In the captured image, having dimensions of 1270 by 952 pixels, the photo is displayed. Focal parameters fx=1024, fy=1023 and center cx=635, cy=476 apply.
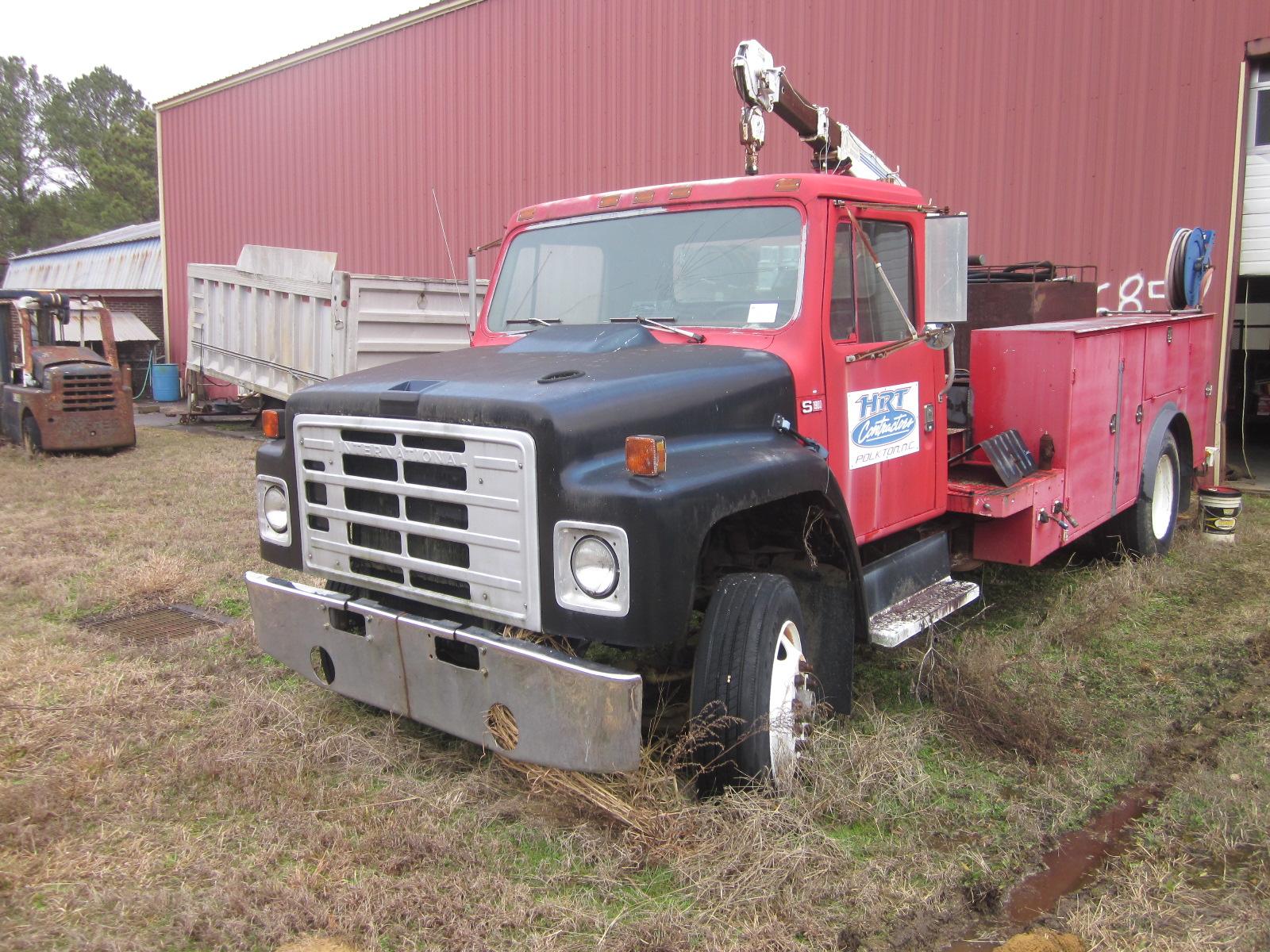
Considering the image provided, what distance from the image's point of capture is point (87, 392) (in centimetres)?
1236

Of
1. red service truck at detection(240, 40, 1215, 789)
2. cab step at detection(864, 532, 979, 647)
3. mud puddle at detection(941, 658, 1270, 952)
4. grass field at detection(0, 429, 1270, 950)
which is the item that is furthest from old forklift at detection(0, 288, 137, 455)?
mud puddle at detection(941, 658, 1270, 952)

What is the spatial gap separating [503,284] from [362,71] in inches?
563

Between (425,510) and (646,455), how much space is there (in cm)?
88

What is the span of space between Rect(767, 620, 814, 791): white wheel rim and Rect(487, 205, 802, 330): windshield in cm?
126

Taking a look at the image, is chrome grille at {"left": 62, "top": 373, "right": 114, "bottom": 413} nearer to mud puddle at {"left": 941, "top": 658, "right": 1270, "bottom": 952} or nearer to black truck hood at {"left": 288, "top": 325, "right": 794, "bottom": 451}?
black truck hood at {"left": 288, "top": 325, "right": 794, "bottom": 451}

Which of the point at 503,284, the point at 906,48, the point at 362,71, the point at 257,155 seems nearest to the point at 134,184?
the point at 257,155

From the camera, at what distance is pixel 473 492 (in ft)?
10.8

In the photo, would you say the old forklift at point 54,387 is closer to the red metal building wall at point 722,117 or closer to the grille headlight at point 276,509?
the red metal building wall at point 722,117

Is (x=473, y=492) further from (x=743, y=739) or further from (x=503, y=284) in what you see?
(x=503, y=284)

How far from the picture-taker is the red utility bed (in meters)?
5.16

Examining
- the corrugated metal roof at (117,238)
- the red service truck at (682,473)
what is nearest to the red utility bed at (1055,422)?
the red service truck at (682,473)

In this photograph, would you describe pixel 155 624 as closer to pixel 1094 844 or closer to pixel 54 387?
pixel 1094 844

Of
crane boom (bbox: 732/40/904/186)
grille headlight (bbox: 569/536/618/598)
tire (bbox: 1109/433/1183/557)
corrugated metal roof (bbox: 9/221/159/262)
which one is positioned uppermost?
corrugated metal roof (bbox: 9/221/159/262)

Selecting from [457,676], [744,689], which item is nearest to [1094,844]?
[744,689]
